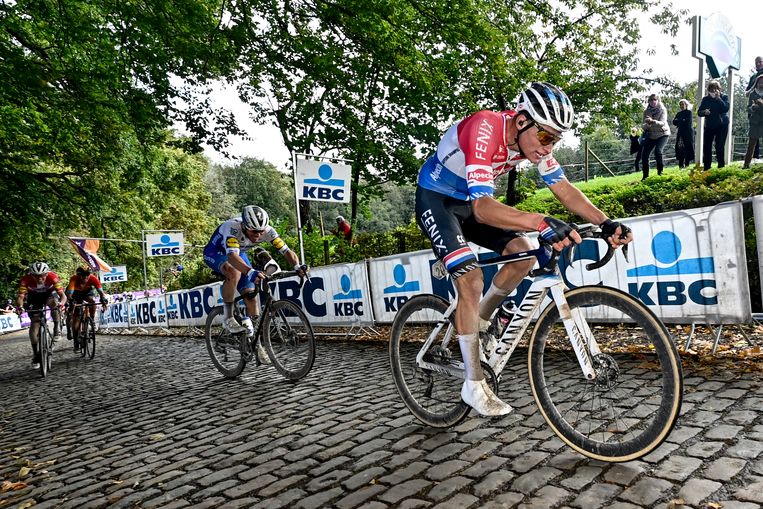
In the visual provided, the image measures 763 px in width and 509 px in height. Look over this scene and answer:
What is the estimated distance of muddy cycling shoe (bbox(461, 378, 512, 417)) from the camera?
127 inches

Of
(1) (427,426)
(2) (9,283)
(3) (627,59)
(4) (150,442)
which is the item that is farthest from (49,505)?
(2) (9,283)

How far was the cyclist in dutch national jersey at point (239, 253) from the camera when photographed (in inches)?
256

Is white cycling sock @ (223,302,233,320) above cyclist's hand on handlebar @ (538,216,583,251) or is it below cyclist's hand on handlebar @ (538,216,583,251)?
below

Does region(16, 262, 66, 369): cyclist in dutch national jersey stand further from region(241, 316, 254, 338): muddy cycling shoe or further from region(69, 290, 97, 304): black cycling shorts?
region(241, 316, 254, 338): muddy cycling shoe

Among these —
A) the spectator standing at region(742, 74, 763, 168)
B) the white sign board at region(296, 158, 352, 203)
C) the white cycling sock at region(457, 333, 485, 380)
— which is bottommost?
the white cycling sock at region(457, 333, 485, 380)

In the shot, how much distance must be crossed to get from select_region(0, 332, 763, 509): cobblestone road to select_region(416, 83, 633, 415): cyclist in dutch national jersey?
49 centimetres

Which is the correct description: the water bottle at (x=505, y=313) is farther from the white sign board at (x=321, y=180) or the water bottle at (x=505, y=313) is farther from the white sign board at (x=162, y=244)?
the white sign board at (x=162, y=244)

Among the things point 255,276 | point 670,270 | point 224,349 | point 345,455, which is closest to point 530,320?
point 345,455

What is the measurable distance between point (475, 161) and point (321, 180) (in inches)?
310

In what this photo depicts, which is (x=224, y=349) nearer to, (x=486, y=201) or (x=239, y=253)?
(x=239, y=253)

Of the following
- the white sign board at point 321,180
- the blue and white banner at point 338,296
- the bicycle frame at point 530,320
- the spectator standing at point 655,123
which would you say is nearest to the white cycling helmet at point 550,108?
the bicycle frame at point 530,320

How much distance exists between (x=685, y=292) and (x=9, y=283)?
47.8 meters

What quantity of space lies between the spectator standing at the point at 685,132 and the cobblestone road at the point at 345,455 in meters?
11.6

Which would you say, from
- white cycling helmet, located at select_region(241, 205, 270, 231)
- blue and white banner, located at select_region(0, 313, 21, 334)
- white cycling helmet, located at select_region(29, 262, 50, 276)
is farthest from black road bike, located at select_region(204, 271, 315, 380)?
Answer: blue and white banner, located at select_region(0, 313, 21, 334)
